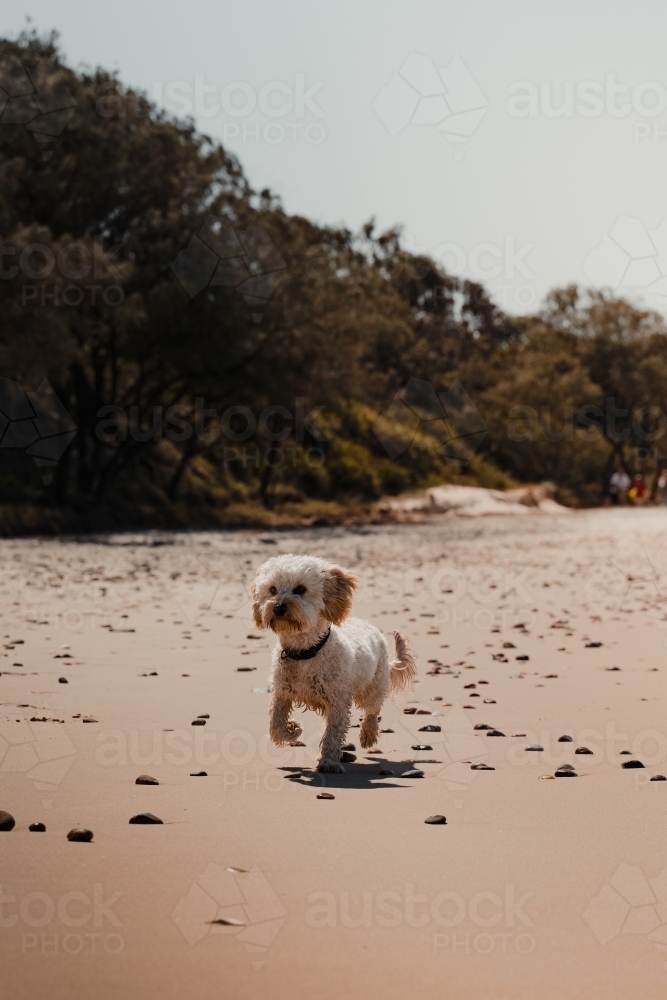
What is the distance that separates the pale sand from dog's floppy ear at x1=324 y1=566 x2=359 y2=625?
0.79m

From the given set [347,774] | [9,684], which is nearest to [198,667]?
[9,684]

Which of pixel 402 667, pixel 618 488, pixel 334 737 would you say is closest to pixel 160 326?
pixel 402 667

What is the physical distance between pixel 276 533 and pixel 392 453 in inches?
870

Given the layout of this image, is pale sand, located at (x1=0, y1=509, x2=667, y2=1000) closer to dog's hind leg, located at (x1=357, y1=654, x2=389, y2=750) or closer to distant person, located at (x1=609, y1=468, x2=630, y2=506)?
dog's hind leg, located at (x1=357, y1=654, x2=389, y2=750)

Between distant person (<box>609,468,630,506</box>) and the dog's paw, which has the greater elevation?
distant person (<box>609,468,630,506</box>)

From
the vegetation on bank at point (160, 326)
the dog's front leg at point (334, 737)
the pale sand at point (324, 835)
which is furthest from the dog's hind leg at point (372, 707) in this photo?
the vegetation on bank at point (160, 326)

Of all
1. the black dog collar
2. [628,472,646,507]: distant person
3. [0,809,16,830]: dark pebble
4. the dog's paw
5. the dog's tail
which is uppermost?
[628,472,646,507]: distant person

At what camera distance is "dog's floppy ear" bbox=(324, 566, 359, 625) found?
21.1 feet

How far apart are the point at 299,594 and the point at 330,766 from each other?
0.89m

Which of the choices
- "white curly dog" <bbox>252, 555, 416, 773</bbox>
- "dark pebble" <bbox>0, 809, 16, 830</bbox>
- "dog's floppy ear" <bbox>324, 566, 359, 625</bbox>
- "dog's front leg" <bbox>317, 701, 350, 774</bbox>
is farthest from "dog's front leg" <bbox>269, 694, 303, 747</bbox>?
"dark pebble" <bbox>0, 809, 16, 830</bbox>

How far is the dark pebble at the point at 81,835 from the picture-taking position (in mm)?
4355

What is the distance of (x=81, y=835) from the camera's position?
14.3 ft

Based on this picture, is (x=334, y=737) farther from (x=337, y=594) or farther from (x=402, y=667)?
(x=402, y=667)

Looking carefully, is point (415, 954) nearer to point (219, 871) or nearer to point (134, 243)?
point (219, 871)
